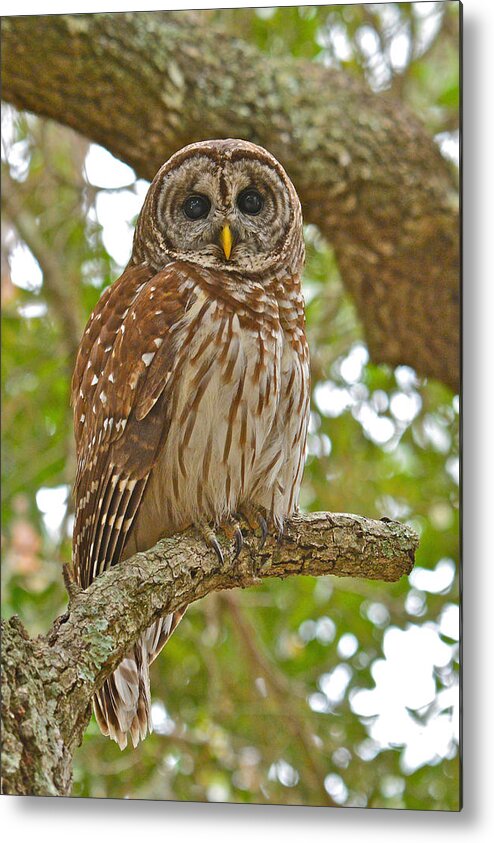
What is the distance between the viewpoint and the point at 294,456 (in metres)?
2.65

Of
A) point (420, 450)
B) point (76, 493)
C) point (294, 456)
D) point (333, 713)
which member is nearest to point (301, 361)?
point (294, 456)

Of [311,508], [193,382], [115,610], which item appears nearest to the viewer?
[115,610]

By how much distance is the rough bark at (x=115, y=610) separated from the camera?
214cm

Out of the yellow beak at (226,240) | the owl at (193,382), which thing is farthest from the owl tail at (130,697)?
the yellow beak at (226,240)

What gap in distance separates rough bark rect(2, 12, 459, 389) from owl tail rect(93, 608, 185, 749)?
3.47 feet

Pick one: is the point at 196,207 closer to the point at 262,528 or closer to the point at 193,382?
the point at 193,382

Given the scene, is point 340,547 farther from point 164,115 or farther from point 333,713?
point 164,115

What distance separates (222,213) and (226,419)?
20.3 inches

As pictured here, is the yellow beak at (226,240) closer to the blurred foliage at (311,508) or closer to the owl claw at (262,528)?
the blurred foliage at (311,508)

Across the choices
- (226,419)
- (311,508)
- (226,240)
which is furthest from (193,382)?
(311,508)

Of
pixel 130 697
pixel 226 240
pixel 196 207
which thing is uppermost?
pixel 196 207

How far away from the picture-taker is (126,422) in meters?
2.54

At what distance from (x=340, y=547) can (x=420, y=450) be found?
1.31 feet

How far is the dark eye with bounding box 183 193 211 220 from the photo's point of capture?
2654 millimetres
